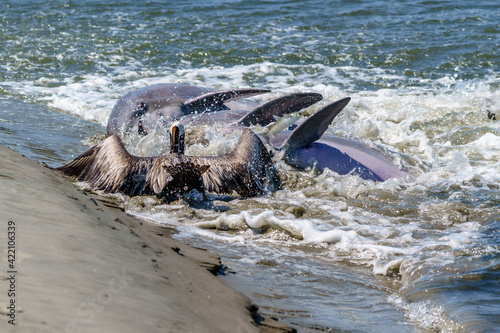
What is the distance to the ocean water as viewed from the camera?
385 cm

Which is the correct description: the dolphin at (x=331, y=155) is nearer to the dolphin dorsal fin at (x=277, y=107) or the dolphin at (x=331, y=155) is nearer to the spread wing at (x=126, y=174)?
the dolphin dorsal fin at (x=277, y=107)

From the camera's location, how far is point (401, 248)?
4590 mm

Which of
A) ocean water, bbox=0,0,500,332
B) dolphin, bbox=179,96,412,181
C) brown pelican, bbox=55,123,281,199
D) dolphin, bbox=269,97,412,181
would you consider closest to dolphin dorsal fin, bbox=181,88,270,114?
ocean water, bbox=0,0,500,332

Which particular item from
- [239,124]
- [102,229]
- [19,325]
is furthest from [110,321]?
[239,124]

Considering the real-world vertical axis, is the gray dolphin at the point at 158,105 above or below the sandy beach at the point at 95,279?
below

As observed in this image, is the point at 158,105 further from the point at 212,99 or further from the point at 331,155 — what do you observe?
the point at 331,155

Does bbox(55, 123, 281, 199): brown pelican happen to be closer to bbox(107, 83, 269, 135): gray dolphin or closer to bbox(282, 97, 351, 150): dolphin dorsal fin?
bbox(282, 97, 351, 150): dolphin dorsal fin

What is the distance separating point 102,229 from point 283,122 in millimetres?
3349

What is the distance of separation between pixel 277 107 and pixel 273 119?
0.69 feet

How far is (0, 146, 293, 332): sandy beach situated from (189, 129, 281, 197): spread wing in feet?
6.10

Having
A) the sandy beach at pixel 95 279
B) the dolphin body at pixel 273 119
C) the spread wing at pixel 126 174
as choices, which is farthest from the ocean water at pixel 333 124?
the sandy beach at pixel 95 279

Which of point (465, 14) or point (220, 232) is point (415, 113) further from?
point (465, 14)

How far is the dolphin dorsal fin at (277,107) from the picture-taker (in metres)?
6.97

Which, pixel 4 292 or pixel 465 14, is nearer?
pixel 4 292
